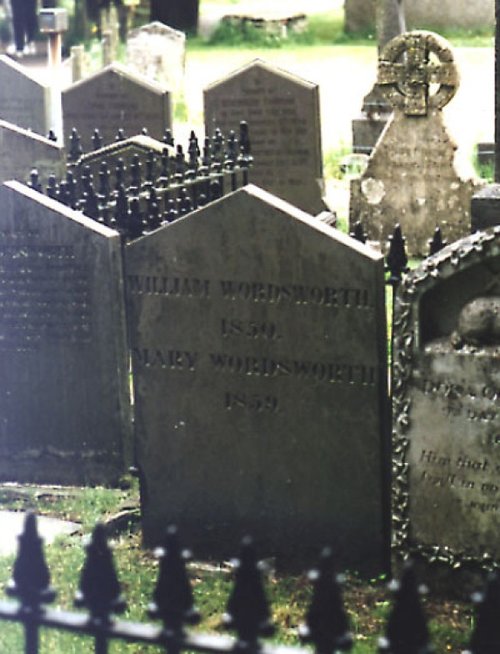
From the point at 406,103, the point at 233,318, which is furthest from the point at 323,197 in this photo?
the point at 233,318

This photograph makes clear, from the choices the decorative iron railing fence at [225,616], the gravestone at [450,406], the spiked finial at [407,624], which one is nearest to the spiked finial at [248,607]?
the decorative iron railing fence at [225,616]

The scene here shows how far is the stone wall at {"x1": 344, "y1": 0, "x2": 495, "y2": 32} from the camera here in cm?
2875

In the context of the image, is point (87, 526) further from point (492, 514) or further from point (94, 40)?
point (94, 40)

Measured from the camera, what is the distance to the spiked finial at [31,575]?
362 cm

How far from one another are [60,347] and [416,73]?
18.7ft

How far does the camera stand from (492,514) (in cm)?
591

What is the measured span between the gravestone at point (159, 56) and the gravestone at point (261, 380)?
16757mm

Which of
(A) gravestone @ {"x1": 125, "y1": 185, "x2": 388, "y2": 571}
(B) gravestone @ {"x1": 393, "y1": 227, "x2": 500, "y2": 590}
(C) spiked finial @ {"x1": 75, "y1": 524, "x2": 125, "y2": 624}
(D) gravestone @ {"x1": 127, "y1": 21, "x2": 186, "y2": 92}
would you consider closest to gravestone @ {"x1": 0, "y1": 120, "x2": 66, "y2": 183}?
(A) gravestone @ {"x1": 125, "y1": 185, "x2": 388, "y2": 571}

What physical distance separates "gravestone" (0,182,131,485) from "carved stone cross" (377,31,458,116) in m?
5.55

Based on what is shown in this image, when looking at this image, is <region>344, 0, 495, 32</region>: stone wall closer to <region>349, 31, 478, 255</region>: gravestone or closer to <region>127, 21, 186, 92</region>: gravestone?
<region>127, 21, 186, 92</region>: gravestone

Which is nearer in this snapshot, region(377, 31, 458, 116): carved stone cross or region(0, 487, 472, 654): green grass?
region(0, 487, 472, 654): green grass

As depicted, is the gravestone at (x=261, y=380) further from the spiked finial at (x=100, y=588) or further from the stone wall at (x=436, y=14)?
the stone wall at (x=436, y=14)

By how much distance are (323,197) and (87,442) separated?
571cm

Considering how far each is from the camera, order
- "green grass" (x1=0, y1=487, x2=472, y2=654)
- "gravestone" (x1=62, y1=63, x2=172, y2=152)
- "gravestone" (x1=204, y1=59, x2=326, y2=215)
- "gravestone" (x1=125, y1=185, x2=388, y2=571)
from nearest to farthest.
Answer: "green grass" (x1=0, y1=487, x2=472, y2=654) < "gravestone" (x1=125, y1=185, x2=388, y2=571) < "gravestone" (x1=204, y1=59, x2=326, y2=215) < "gravestone" (x1=62, y1=63, x2=172, y2=152)
